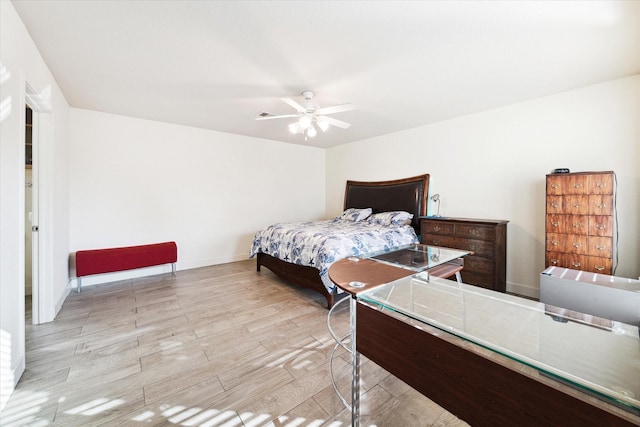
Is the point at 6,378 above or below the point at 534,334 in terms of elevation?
below

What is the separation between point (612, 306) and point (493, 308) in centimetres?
180

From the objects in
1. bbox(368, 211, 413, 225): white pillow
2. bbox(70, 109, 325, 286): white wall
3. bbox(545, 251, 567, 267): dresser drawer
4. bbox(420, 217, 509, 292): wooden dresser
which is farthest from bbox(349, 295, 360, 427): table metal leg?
bbox(70, 109, 325, 286): white wall

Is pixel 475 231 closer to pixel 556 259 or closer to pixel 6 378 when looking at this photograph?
pixel 556 259

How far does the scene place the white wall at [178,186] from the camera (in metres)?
3.78

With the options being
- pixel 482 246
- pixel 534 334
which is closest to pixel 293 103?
pixel 534 334

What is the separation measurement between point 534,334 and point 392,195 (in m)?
3.91

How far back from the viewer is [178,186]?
4.50 metres

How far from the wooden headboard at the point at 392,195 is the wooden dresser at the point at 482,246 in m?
0.79

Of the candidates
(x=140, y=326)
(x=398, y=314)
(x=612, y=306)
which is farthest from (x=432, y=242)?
(x=140, y=326)

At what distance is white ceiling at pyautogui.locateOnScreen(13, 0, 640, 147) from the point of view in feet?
5.78

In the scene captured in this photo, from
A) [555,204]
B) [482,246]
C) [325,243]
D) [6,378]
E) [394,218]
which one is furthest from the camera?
[394,218]

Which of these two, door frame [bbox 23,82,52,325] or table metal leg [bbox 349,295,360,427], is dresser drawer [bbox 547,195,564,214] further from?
door frame [bbox 23,82,52,325]

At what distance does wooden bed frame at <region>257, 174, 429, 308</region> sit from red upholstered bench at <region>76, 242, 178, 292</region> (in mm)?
1438

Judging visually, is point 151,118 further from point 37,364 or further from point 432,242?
point 432,242
